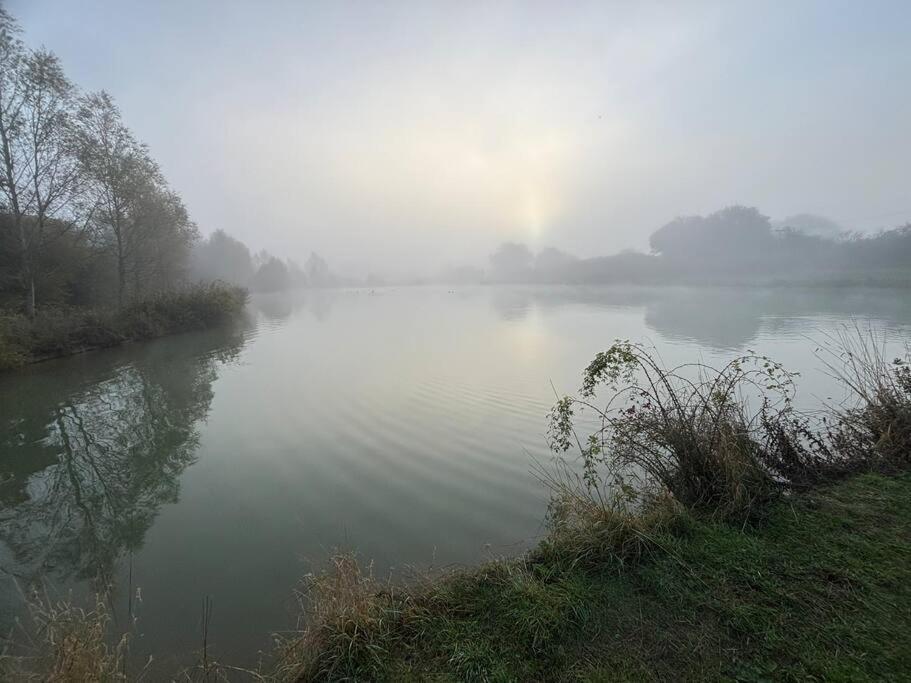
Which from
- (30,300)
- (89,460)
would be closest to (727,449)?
(89,460)

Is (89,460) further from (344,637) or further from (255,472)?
(344,637)

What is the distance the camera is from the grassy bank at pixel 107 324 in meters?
12.1

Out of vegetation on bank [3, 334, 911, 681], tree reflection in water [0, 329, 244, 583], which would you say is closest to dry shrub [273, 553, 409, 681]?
vegetation on bank [3, 334, 911, 681]

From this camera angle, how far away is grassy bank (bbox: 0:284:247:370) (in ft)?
39.6

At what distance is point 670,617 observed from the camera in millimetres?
2295

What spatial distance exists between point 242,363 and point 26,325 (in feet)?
23.0

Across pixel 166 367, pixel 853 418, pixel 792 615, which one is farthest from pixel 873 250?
pixel 166 367

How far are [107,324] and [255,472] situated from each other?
1521cm

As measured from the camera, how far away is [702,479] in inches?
140

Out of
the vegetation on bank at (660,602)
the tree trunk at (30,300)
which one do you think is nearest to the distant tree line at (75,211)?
the tree trunk at (30,300)

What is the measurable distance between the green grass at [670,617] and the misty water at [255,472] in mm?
1115

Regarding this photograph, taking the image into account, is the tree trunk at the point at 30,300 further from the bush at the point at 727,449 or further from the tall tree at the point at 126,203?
the bush at the point at 727,449

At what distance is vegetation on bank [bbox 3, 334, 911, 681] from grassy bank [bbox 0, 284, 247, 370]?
14439 millimetres

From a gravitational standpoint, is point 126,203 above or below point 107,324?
above
